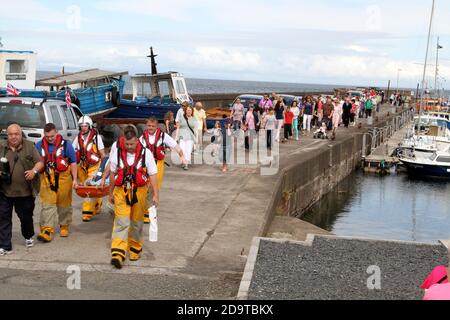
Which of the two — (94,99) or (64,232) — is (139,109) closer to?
(94,99)

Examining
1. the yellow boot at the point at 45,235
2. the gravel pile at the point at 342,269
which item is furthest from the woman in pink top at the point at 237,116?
the yellow boot at the point at 45,235

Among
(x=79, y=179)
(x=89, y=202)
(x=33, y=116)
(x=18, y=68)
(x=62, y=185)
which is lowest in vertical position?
(x=89, y=202)

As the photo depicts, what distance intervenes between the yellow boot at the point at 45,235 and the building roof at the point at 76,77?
15683 millimetres

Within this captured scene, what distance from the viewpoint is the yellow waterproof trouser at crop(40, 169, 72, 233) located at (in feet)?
29.2

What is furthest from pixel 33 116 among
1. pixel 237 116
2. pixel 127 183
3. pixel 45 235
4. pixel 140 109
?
pixel 140 109

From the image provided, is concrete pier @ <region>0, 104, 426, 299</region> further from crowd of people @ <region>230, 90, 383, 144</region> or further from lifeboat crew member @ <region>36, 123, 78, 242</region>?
crowd of people @ <region>230, 90, 383, 144</region>

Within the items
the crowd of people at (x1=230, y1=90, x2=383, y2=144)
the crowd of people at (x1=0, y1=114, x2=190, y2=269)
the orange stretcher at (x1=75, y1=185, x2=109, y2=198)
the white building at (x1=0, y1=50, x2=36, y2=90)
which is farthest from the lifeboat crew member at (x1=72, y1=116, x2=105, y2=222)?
the white building at (x1=0, y1=50, x2=36, y2=90)

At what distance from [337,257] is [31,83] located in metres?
16.4

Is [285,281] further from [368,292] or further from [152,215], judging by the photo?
[152,215]

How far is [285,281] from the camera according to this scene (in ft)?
24.6

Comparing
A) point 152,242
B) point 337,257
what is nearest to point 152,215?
point 152,242

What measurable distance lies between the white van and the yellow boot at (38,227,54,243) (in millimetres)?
4201

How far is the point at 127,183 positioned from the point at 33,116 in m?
5.81

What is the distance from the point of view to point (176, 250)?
28.7ft
